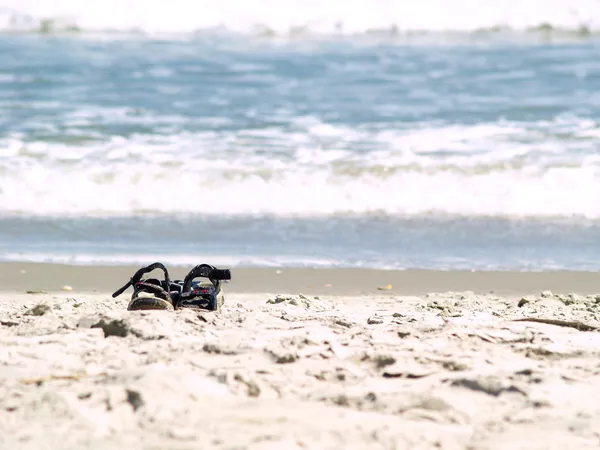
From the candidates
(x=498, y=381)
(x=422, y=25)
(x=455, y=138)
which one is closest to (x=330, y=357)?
(x=498, y=381)

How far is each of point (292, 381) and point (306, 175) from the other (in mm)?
5252

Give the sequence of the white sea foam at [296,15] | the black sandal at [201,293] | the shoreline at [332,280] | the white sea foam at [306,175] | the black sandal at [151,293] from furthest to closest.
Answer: the white sea foam at [296,15] < the white sea foam at [306,175] < the shoreline at [332,280] < the black sandal at [201,293] < the black sandal at [151,293]

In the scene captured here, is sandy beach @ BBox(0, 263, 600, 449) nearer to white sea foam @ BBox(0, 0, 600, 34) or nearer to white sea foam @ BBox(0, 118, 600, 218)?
white sea foam @ BBox(0, 118, 600, 218)

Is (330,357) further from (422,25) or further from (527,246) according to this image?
(422,25)

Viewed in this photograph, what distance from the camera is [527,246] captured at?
6.20m

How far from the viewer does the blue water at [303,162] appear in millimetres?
6219

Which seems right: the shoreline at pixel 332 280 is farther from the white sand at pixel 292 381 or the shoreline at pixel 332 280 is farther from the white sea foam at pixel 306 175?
the white sea foam at pixel 306 175

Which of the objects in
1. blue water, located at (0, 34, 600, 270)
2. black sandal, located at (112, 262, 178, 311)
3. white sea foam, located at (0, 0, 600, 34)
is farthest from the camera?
white sea foam, located at (0, 0, 600, 34)

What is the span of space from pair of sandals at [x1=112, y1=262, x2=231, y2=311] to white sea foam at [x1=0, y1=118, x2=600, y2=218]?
10.6 ft

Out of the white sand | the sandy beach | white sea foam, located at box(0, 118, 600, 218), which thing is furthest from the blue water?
the white sand

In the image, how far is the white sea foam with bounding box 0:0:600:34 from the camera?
2175 cm

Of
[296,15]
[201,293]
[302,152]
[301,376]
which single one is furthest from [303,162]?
[296,15]

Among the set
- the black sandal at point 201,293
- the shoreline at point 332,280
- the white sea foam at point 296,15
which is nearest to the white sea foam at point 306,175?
the shoreline at point 332,280

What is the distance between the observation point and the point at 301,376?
3.04m
